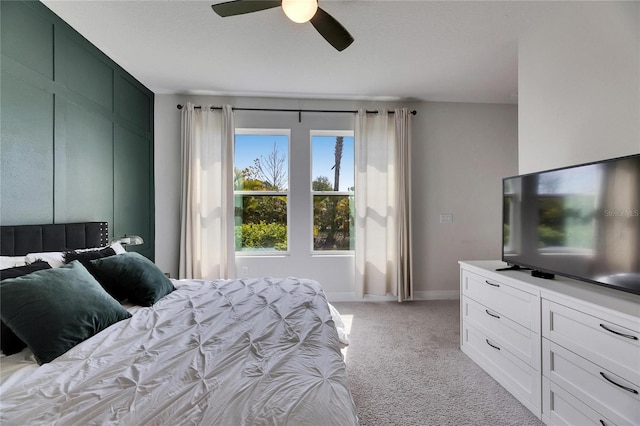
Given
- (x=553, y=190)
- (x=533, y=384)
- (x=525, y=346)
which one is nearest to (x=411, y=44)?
(x=553, y=190)

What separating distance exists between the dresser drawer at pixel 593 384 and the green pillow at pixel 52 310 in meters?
2.36

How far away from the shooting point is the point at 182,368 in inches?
40.4

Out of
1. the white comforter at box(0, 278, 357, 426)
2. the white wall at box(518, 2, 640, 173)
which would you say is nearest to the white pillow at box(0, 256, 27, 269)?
the white comforter at box(0, 278, 357, 426)

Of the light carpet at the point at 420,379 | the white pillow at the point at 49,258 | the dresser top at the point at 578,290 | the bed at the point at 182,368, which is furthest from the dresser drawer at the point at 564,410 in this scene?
the white pillow at the point at 49,258

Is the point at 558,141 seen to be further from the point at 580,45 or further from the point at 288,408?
the point at 288,408

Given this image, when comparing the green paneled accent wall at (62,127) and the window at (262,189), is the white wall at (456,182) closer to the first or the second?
the window at (262,189)

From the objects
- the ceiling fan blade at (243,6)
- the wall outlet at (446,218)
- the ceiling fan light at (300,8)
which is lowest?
the wall outlet at (446,218)

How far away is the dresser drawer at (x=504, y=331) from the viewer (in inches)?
67.0

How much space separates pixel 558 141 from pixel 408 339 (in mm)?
2055

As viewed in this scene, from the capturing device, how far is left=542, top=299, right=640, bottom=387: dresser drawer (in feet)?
3.95

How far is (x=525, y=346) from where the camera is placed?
5.78ft

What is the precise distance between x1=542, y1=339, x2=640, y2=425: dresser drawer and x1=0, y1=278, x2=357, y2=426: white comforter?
125 centimetres

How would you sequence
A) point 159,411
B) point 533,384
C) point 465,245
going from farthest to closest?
1. point 465,245
2. point 533,384
3. point 159,411

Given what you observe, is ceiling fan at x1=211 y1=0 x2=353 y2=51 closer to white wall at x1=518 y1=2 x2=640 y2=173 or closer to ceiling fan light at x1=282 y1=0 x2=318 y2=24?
ceiling fan light at x1=282 y1=0 x2=318 y2=24
